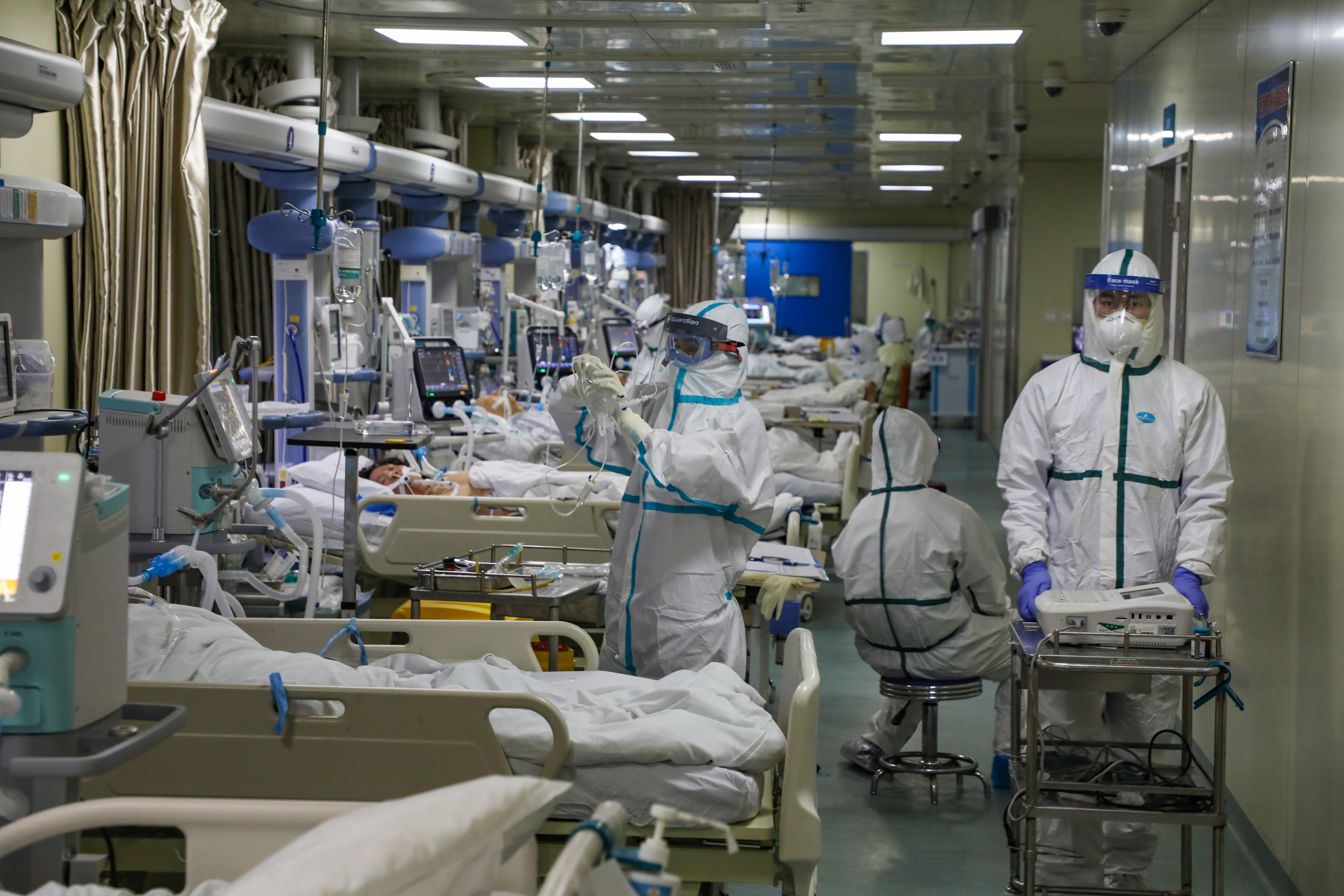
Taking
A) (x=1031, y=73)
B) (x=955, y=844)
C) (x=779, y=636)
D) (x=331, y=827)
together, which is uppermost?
(x=1031, y=73)

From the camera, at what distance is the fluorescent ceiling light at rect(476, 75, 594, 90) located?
8.24 m

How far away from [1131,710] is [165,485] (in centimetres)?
267

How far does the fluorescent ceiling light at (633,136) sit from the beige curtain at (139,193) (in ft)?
20.1

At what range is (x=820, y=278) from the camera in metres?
24.2

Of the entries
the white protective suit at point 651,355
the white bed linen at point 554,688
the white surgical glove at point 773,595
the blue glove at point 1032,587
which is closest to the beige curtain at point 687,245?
the white protective suit at point 651,355

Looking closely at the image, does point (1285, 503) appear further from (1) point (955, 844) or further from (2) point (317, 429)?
(2) point (317, 429)

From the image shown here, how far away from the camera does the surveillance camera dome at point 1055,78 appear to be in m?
7.46

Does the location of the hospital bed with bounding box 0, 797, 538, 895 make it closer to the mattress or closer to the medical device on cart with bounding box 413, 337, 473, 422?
the mattress

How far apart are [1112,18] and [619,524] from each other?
3492 millimetres

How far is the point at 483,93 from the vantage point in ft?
29.7

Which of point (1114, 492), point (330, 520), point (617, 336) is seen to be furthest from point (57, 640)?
point (617, 336)

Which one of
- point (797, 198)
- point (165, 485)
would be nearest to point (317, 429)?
point (165, 485)

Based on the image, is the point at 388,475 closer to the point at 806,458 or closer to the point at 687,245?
the point at 806,458

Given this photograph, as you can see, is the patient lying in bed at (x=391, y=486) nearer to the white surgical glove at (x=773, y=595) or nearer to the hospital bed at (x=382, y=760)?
the white surgical glove at (x=773, y=595)
